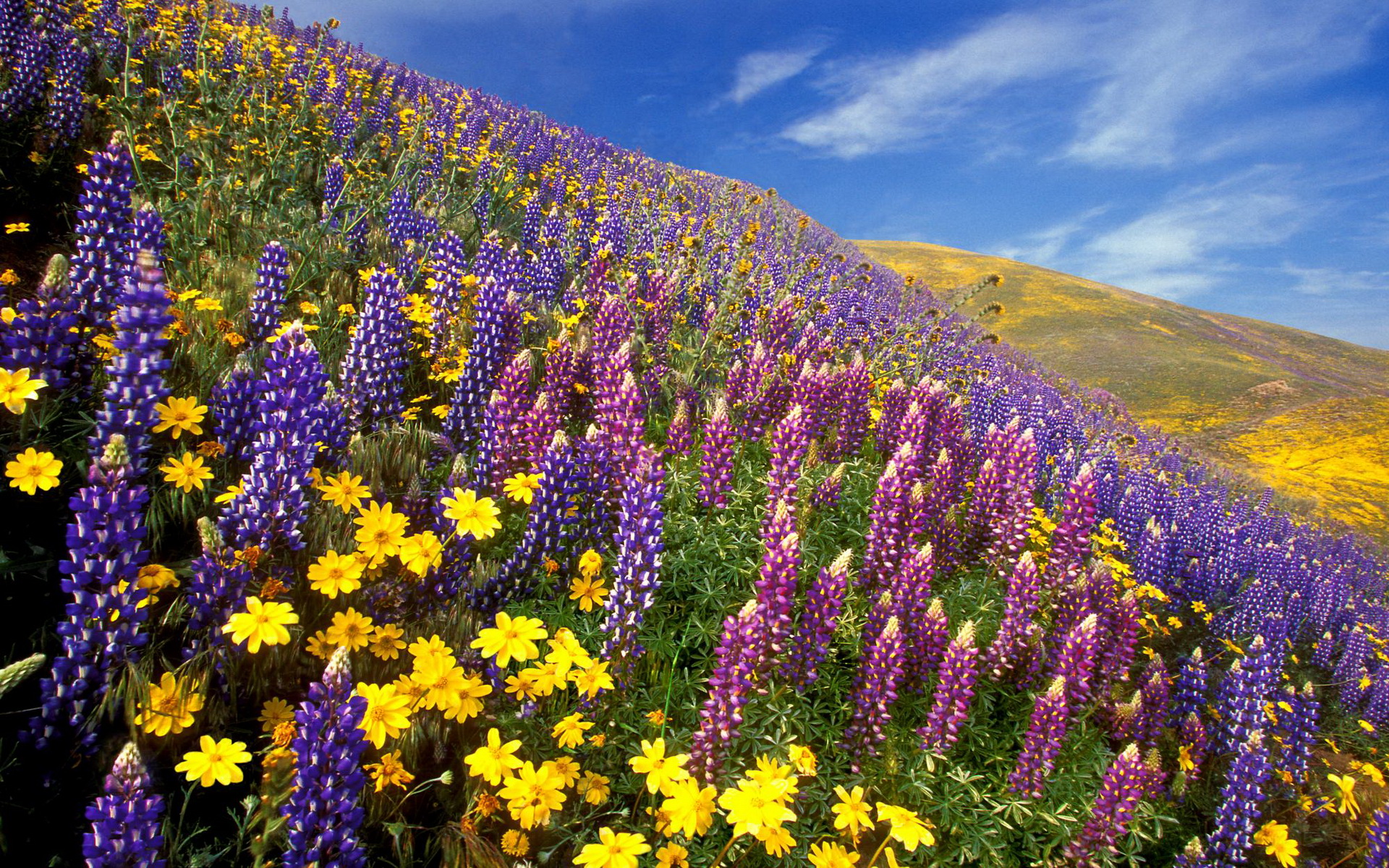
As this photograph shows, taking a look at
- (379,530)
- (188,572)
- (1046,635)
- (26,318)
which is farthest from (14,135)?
(1046,635)

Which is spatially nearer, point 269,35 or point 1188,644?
point 1188,644

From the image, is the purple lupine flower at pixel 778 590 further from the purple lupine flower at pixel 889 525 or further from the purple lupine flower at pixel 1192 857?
the purple lupine flower at pixel 1192 857

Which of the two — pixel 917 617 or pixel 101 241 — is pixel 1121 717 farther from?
pixel 101 241

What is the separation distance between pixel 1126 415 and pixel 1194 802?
16035 mm

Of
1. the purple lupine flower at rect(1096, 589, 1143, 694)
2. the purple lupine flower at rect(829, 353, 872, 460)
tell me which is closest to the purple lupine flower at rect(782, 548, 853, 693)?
the purple lupine flower at rect(1096, 589, 1143, 694)

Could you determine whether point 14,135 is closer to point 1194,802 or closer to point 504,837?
point 504,837

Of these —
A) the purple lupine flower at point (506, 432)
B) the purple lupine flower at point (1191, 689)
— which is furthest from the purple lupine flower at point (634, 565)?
the purple lupine flower at point (1191, 689)

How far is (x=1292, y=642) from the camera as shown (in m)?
6.94

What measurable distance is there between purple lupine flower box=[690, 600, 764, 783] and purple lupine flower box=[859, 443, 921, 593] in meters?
1.33

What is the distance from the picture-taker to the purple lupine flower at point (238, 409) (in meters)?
2.89

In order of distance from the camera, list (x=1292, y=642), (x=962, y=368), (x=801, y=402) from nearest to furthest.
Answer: (x=801, y=402) < (x=1292, y=642) < (x=962, y=368)

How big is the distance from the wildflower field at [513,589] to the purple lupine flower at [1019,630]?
0.09ft

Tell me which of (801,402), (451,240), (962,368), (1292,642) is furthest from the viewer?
→ (962,368)

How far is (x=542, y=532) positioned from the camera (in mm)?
3098
